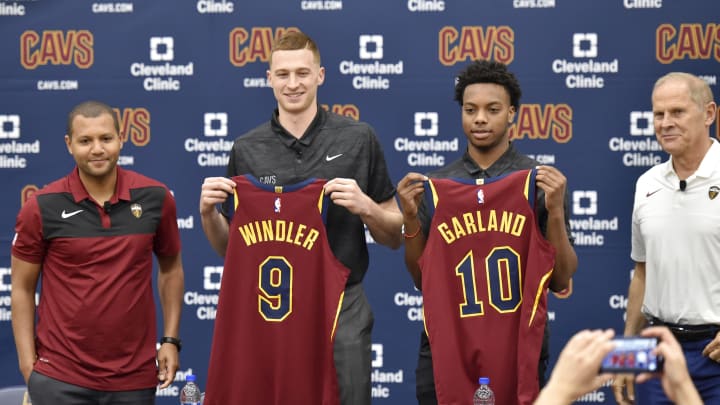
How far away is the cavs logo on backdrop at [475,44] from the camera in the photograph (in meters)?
5.30

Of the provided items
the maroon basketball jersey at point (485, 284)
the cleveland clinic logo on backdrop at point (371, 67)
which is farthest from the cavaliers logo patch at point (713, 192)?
the cleveland clinic logo on backdrop at point (371, 67)

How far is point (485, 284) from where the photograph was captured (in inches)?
142

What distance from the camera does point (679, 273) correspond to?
3646 millimetres

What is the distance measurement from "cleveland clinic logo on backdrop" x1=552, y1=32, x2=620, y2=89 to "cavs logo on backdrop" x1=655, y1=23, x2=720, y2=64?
256 mm

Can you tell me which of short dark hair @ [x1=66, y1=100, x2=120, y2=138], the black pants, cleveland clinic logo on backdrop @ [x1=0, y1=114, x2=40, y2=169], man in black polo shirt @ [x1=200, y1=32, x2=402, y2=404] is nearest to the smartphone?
man in black polo shirt @ [x1=200, y1=32, x2=402, y2=404]

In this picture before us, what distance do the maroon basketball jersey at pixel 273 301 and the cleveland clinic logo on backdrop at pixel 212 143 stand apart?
1905 millimetres

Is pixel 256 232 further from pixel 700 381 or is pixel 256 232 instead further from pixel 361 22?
pixel 361 22

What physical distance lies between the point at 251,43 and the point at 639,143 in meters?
2.16

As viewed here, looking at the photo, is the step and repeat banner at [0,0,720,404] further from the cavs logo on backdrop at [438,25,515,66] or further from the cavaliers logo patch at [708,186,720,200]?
the cavaliers logo patch at [708,186,720,200]

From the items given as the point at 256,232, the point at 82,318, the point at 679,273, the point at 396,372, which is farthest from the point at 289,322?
the point at 396,372

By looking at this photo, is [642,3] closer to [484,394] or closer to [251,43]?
[251,43]

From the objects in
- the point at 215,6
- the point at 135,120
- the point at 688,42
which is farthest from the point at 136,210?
the point at 688,42

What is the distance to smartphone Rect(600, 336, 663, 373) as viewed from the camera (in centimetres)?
172

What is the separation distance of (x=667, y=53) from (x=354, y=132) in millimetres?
2294
